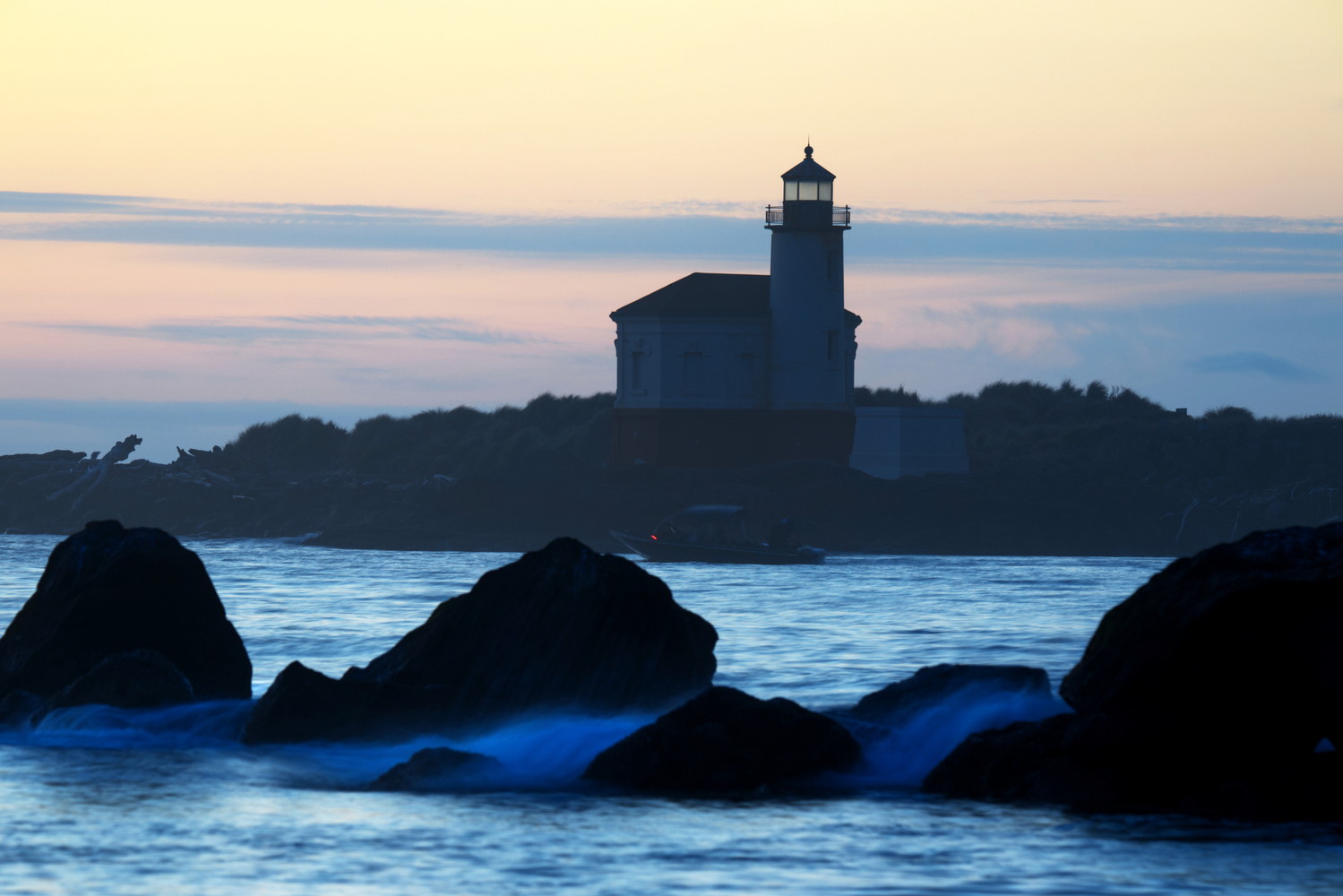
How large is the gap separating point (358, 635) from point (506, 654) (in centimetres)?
1073

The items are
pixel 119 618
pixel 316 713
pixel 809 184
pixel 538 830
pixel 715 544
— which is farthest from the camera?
pixel 809 184

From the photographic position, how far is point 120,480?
62188 mm

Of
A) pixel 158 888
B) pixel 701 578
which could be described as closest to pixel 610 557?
pixel 158 888

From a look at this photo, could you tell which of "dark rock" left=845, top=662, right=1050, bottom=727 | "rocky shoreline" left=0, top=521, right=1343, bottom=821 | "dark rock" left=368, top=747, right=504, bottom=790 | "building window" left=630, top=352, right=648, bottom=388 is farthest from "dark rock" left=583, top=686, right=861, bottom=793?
"building window" left=630, top=352, right=648, bottom=388

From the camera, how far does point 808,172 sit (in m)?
49.3

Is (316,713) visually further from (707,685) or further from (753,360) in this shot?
(753,360)

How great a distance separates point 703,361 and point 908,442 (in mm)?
7749

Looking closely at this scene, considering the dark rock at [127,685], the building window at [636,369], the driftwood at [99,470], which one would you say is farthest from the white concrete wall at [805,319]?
the dark rock at [127,685]

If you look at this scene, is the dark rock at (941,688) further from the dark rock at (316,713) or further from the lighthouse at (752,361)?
the lighthouse at (752,361)

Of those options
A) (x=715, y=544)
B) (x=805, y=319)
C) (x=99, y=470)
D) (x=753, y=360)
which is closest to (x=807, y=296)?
(x=805, y=319)

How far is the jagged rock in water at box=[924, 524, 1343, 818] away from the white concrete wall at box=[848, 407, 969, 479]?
42874 millimetres

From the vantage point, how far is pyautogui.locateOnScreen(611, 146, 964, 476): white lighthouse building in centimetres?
4988

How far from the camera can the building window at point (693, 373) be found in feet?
167

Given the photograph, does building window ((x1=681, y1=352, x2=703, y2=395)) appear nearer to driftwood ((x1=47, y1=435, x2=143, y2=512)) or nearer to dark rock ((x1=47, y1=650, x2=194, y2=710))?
driftwood ((x1=47, y1=435, x2=143, y2=512))
